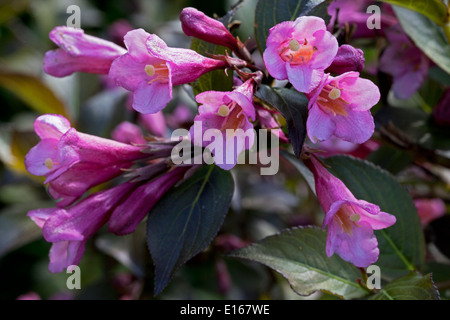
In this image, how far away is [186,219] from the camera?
3.09 feet

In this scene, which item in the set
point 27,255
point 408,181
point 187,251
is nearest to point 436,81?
point 408,181

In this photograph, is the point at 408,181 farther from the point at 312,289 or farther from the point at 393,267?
the point at 312,289

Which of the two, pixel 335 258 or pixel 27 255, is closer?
pixel 335 258

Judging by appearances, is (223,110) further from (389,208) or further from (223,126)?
(389,208)

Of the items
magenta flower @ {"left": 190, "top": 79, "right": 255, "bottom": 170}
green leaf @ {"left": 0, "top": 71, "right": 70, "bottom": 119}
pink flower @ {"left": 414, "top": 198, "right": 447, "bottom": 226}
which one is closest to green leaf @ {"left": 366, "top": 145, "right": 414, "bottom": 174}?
pink flower @ {"left": 414, "top": 198, "right": 447, "bottom": 226}

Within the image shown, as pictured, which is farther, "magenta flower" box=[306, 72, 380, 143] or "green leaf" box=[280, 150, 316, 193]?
"green leaf" box=[280, 150, 316, 193]

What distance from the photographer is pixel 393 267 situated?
108 cm

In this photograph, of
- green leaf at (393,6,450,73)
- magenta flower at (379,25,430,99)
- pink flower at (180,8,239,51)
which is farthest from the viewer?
magenta flower at (379,25,430,99)

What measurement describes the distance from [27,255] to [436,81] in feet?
5.99

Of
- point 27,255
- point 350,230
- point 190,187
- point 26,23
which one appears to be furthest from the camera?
point 26,23

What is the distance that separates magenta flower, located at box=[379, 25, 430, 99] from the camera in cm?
125

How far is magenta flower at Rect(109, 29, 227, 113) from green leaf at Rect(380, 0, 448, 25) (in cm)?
45

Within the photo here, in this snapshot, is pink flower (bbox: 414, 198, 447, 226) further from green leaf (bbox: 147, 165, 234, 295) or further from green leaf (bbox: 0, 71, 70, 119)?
green leaf (bbox: 0, 71, 70, 119)

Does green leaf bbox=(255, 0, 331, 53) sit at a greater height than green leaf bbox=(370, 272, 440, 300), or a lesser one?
greater
